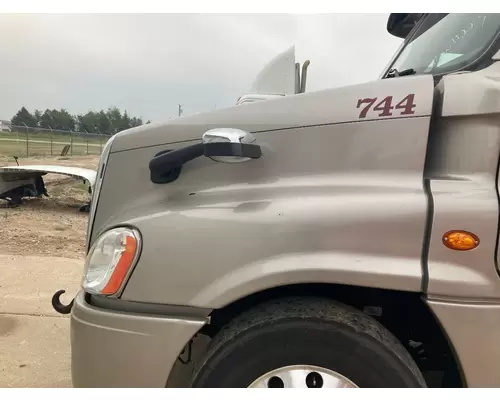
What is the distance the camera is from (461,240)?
168 centimetres

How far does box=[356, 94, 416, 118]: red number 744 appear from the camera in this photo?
1.84 meters

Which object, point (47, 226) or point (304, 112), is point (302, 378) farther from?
point (47, 226)

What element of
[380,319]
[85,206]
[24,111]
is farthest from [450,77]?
[85,206]

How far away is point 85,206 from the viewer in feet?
34.1

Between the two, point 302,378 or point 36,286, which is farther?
point 36,286

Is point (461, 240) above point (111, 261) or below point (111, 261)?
above

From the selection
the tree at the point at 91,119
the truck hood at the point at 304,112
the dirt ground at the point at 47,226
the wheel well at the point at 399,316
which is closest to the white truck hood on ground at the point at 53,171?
the dirt ground at the point at 47,226

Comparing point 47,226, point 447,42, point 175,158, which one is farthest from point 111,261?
point 47,226

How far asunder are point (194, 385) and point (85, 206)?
932 cm

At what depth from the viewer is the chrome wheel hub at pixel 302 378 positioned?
170 centimetres

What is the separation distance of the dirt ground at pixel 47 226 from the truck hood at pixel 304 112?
4.80 metres

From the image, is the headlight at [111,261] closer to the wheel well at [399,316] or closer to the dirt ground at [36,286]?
the wheel well at [399,316]

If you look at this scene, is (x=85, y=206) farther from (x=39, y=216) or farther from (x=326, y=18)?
(x=326, y=18)

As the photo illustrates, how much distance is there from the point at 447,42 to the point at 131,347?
201 cm
